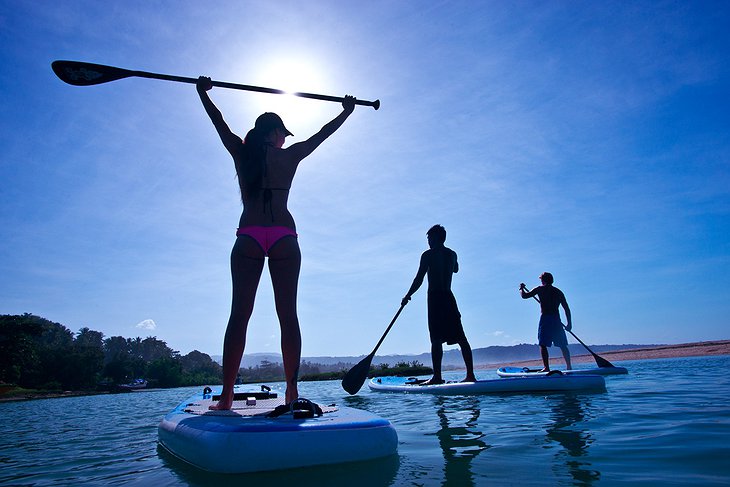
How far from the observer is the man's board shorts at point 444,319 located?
839 centimetres

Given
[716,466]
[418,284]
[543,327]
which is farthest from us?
[543,327]

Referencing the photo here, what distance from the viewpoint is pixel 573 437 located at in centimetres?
325

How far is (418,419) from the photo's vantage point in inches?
197

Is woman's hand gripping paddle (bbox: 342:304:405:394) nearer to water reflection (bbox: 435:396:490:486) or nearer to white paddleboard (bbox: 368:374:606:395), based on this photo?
water reflection (bbox: 435:396:490:486)

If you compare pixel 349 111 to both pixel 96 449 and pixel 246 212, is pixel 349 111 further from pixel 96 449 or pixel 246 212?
pixel 96 449

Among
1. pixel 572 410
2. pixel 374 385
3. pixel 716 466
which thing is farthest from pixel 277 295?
pixel 374 385

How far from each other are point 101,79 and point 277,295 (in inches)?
155

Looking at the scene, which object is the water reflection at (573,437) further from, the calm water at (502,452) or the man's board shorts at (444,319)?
the man's board shorts at (444,319)

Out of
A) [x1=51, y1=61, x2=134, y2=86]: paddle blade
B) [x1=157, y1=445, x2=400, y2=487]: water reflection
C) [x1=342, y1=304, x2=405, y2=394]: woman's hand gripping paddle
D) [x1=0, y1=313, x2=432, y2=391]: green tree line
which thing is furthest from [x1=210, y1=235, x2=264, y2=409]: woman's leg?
[x1=0, y1=313, x2=432, y2=391]: green tree line

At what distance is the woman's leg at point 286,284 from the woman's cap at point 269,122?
1118mm

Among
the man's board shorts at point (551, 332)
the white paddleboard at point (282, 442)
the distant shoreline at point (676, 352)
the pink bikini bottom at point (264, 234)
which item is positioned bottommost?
the distant shoreline at point (676, 352)

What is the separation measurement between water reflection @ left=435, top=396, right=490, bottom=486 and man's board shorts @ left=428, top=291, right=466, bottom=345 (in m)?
2.41

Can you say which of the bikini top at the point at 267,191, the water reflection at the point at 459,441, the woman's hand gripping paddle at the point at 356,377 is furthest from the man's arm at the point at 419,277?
the bikini top at the point at 267,191

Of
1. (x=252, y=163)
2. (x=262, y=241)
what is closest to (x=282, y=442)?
(x=262, y=241)
